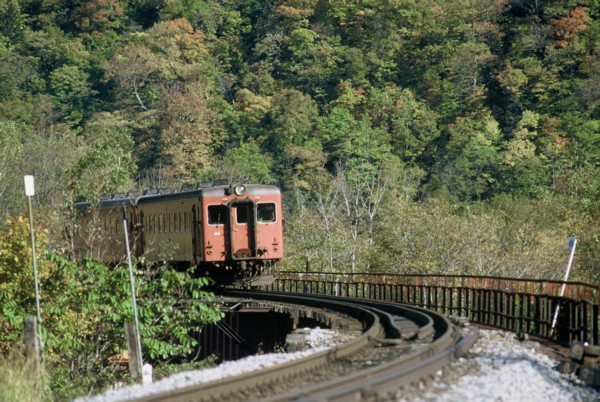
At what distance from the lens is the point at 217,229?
33.4 metres

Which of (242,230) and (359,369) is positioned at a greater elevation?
(242,230)

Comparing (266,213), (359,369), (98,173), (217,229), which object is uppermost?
(98,173)

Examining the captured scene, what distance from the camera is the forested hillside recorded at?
74875 mm

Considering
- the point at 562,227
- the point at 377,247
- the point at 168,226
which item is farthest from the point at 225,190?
the point at 562,227

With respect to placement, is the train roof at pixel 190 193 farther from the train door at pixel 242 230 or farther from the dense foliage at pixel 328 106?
the dense foliage at pixel 328 106

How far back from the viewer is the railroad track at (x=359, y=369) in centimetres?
1273

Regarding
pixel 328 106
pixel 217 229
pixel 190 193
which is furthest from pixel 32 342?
pixel 328 106

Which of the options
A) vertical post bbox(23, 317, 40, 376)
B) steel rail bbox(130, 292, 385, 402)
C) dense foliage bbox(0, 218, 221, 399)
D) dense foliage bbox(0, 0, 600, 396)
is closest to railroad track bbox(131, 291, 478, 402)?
steel rail bbox(130, 292, 385, 402)

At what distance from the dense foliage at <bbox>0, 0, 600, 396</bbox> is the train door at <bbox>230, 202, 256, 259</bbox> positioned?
22652 millimetres

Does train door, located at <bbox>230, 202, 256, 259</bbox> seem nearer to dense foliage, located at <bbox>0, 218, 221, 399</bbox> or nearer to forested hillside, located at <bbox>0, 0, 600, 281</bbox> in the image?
dense foliage, located at <bbox>0, 218, 221, 399</bbox>

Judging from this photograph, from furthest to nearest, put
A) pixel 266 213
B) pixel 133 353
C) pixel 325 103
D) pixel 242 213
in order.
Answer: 1. pixel 325 103
2. pixel 266 213
3. pixel 242 213
4. pixel 133 353

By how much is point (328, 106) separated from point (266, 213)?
83338mm

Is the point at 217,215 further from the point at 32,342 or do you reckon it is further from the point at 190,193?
the point at 32,342

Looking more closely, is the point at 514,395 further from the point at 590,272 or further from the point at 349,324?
the point at 590,272
